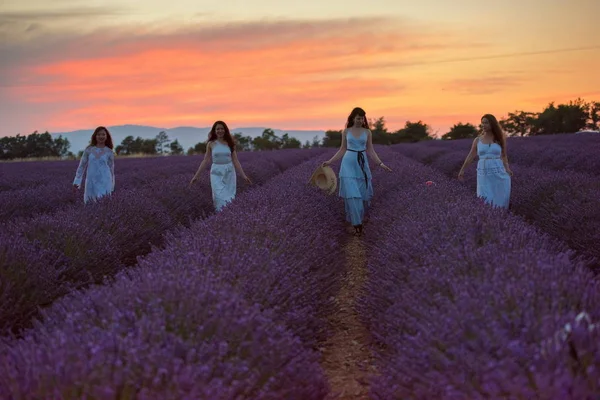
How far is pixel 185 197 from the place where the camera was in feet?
25.0

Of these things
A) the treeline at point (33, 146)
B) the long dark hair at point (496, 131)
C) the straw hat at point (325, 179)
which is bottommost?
the straw hat at point (325, 179)

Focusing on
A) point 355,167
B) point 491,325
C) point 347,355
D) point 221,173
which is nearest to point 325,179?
point 355,167

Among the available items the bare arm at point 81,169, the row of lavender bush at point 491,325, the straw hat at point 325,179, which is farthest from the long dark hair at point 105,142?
the row of lavender bush at point 491,325

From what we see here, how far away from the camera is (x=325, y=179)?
8062 mm

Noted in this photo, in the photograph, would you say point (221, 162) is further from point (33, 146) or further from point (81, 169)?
point (33, 146)

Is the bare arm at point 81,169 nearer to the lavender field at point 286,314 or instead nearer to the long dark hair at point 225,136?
the long dark hair at point 225,136

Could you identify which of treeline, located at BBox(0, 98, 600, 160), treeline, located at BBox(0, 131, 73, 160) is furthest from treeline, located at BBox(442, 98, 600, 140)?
treeline, located at BBox(0, 131, 73, 160)

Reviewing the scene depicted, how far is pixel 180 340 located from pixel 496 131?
194 inches

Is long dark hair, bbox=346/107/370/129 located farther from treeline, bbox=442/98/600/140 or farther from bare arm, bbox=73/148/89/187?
treeline, bbox=442/98/600/140

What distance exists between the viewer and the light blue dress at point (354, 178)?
6863 mm

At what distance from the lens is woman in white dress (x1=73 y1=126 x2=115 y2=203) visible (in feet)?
23.0

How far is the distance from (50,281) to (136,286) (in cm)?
146

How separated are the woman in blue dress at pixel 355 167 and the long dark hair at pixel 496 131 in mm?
1261

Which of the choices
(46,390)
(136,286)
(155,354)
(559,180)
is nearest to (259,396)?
(155,354)
